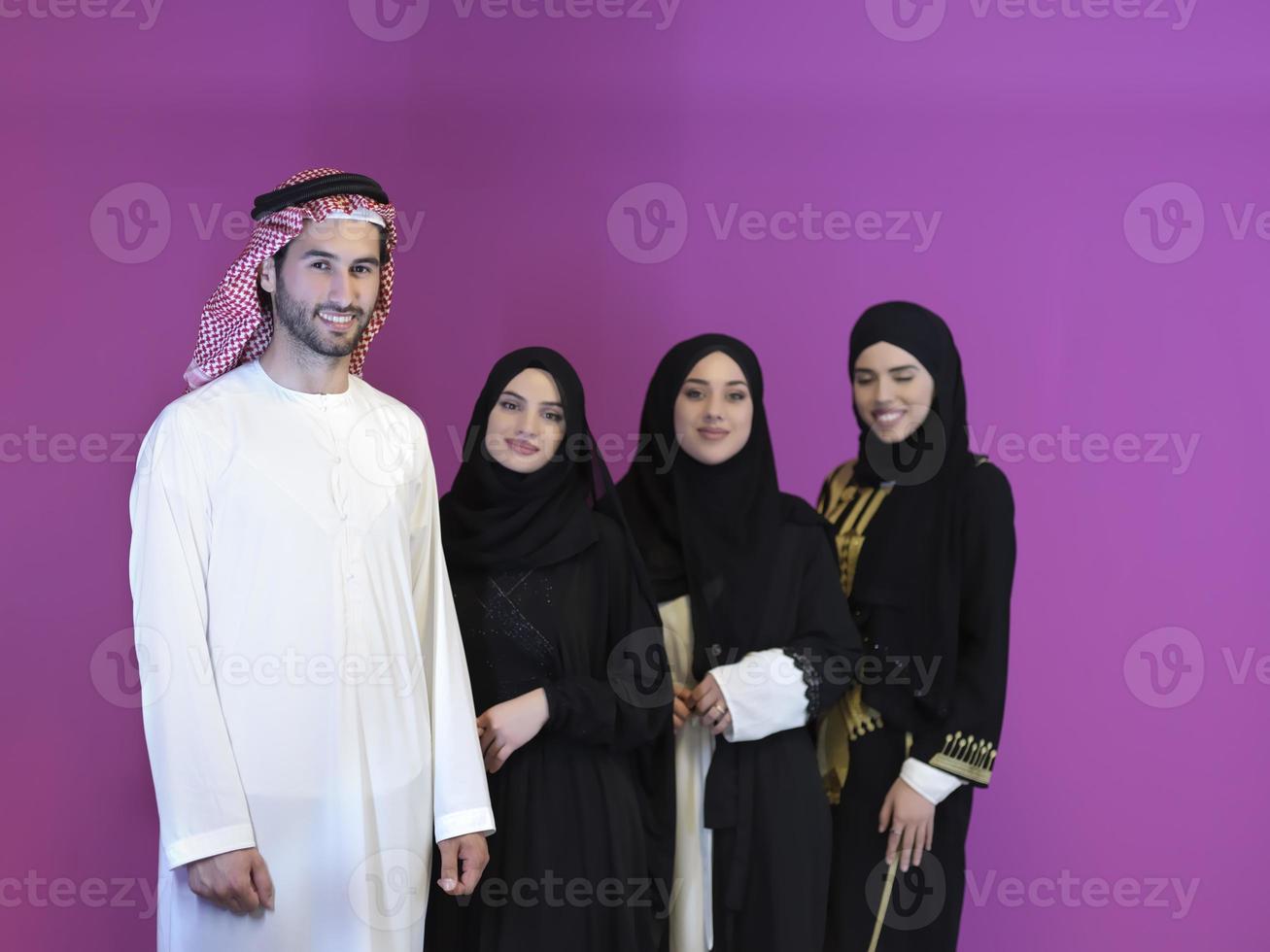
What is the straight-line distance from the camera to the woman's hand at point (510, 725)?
252 cm

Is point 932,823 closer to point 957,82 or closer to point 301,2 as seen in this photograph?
point 957,82

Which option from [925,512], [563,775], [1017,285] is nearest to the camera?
[563,775]

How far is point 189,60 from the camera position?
11.5 ft

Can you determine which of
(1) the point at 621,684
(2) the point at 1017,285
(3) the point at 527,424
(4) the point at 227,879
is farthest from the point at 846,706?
(2) the point at 1017,285

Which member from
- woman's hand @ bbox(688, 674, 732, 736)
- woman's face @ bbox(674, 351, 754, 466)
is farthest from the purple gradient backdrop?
woman's hand @ bbox(688, 674, 732, 736)

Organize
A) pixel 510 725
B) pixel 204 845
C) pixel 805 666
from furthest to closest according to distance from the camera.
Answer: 1. pixel 805 666
2. pixel 510 725
3. pixel 204 845

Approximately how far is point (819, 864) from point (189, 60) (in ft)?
8.74

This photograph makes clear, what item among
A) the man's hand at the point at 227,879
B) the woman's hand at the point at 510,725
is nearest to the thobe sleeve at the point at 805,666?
the woman's hand at the point at 510,725

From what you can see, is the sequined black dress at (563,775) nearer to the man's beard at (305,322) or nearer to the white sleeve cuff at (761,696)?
the white sleeve cuff at (761,696)

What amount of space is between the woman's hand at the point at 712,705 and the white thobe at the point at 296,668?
556mm

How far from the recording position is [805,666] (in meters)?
2.74

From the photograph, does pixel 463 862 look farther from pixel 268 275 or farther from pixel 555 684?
pixel 268 275

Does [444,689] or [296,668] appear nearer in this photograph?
[296,668]

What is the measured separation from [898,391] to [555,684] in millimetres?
1022
